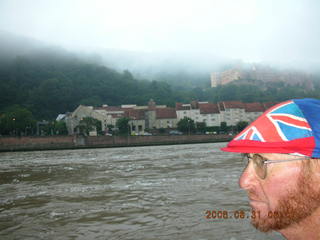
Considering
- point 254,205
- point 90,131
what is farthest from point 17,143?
point 254,205

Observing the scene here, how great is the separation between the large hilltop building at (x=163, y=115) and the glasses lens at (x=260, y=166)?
278ft

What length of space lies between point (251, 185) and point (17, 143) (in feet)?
215

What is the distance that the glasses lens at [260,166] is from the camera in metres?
1.28

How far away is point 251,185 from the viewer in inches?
52.6

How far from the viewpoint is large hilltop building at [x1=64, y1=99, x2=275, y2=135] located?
89875mm

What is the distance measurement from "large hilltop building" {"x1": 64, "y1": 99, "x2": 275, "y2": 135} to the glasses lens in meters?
84.8

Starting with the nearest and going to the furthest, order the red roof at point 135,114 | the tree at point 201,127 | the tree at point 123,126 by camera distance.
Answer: the tree at point 123,126 < the tree at point 201,127 < the red roof at point 135,114

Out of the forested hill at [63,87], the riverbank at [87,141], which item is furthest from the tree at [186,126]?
the forested hill at [63,87]

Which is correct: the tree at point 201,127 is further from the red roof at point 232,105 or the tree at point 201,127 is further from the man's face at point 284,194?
the man's face at point 284,194

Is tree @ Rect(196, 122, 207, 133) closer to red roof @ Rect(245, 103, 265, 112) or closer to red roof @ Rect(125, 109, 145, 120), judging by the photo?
red roof @ Rect(125, 109, 145, 120)

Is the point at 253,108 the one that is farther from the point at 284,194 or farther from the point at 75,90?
the point at 284,194

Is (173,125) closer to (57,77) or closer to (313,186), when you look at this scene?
(57,77)

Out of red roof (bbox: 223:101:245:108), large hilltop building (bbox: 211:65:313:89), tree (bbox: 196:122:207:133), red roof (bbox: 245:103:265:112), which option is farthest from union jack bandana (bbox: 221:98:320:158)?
large hilltop building (bbox: 211:65:313:89)

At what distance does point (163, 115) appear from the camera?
92.0 m
